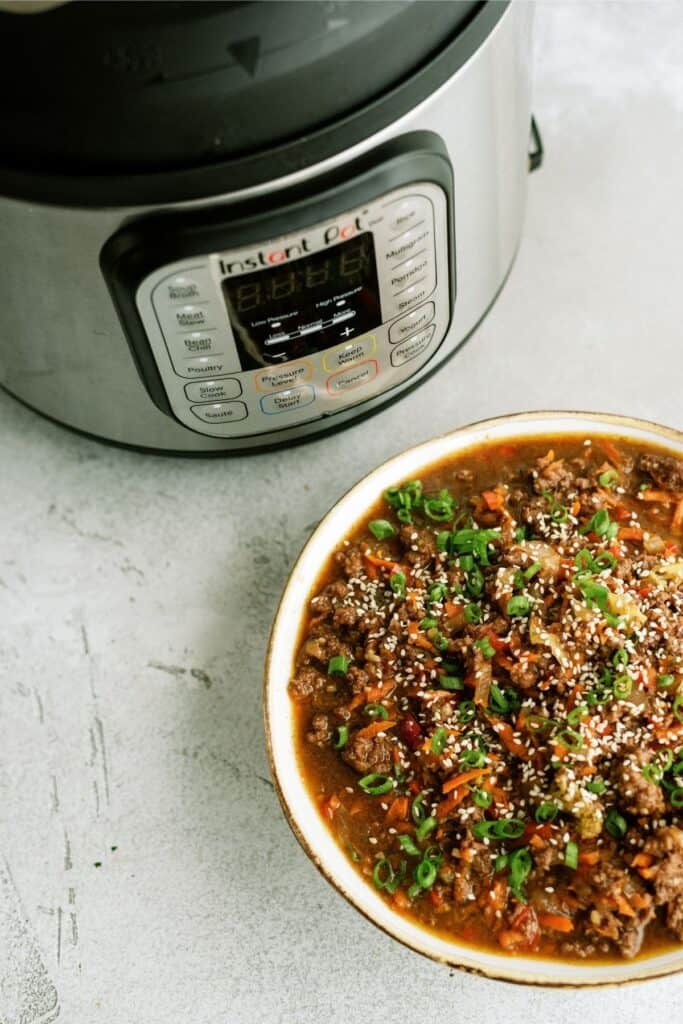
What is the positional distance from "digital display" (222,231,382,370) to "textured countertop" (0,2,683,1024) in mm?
425

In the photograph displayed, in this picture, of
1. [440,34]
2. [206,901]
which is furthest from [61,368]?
[206,901]

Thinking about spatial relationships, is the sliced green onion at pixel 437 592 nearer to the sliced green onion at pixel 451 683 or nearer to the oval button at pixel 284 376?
the sliced green onion at pixel 451 683

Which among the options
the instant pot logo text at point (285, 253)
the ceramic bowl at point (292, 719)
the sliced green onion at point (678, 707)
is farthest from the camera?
the sliced green onion at point (678, 707)

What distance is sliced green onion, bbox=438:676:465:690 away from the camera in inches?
60.0

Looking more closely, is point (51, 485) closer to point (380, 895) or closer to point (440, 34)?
point (380, 895)

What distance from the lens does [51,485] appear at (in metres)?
1.89

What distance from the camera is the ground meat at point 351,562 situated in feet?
5.36

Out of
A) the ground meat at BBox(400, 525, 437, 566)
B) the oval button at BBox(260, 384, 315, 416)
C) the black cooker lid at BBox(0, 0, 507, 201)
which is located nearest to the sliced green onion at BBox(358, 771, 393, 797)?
the ground meat at BBox(400, 525, 437, 566)

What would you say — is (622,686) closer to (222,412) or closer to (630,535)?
(630,535)

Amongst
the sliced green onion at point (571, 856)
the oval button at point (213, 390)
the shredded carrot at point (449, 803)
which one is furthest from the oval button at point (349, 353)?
the sliced green onion at point (571, 856)

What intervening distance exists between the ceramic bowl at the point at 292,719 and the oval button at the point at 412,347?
141 millimetres

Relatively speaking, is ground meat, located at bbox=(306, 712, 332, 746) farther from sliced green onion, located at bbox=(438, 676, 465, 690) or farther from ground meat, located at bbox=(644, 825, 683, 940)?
ground meat, located at bbox=(644, 825, 683, 940)

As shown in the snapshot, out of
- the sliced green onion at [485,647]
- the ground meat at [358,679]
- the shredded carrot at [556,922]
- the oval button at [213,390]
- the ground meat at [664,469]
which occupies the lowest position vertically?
the shredded carrot at [556,922]

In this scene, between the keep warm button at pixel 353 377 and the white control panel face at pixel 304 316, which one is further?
the keep warm button at pixel 353 377
